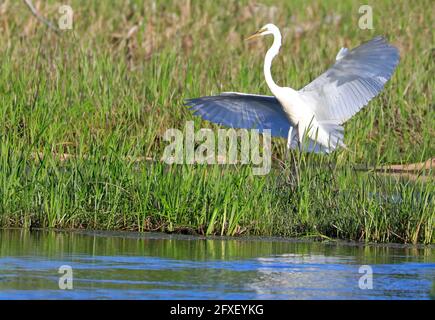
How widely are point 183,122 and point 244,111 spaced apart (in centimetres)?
79

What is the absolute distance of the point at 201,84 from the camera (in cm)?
1234

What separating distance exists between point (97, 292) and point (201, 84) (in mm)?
6496

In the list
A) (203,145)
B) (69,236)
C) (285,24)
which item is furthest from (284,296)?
(285,24)

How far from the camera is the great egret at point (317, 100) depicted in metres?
9.92

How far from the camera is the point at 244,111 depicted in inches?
433

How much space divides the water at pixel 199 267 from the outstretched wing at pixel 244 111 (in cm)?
270
